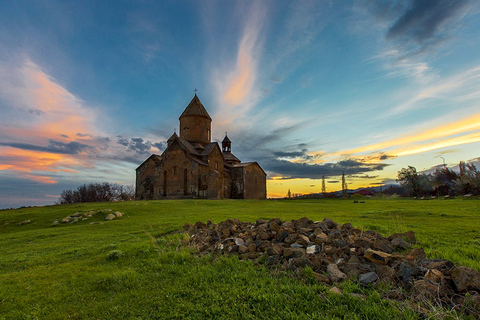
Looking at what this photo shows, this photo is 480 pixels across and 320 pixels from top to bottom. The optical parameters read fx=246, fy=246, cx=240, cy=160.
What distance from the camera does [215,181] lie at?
106ft

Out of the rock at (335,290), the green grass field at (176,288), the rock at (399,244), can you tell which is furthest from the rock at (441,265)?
the rock at (335,290)

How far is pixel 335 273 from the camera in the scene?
409cm

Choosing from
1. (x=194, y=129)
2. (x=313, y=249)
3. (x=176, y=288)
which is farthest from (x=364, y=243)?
(x=194, y=129)

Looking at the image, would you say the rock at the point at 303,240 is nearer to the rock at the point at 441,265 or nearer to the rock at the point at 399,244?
the rock at the point at 399,244

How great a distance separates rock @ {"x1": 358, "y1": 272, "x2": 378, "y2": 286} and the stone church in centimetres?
2840

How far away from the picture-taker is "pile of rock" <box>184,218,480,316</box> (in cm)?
339

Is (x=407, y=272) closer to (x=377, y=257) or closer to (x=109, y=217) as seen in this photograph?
(x=377, y=257)

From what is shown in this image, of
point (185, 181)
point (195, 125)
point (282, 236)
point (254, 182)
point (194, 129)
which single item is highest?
point (195, 125)

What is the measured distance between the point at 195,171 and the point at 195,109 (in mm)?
12302

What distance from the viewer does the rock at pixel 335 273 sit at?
13.0 feet

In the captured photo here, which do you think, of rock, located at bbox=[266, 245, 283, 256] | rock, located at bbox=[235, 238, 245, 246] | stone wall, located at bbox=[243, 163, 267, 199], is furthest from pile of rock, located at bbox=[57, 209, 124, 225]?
stone wall, located at bbox=[243, 163, 267, 199]

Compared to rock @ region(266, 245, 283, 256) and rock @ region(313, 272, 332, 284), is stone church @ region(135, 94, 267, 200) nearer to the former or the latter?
rock @ region(266, 245, 283, 256)

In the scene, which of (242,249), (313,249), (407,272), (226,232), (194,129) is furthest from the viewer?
(194,129)

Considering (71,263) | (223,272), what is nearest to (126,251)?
(71,263)
